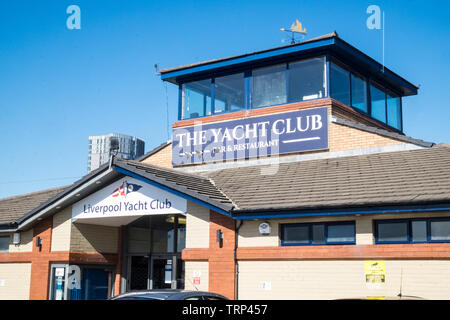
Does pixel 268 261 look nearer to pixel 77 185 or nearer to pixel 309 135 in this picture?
pixel 309 135

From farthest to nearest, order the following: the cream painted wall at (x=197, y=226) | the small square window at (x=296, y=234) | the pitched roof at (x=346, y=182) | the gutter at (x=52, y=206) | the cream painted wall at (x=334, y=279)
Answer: the gutter at (x=52, y=206) < the cream painted wall at (x=197, y=226) < the small square window at (x=296, y=234) < the pitched roof at (x=346, y=182) < the cream painted wall at (x=334, y=279)

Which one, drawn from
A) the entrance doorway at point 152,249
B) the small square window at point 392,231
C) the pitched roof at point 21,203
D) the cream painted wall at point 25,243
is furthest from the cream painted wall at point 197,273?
the pitched roof at point 21,203

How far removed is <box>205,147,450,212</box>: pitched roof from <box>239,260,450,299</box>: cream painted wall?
1663mm

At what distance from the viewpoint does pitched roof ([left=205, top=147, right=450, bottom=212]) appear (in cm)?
1533

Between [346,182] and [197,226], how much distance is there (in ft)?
15.7

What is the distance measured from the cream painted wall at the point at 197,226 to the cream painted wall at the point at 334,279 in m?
1.53

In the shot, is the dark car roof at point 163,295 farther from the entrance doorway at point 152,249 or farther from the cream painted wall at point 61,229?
the cream painted wall at point 61,229

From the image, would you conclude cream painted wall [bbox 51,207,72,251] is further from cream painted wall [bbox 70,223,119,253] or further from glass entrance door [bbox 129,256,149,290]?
glass entrance door [bbox 129,256,149,290]

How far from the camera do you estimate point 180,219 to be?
21.1 m

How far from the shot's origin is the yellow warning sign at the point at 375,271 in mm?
15259

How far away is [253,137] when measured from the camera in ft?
71.3

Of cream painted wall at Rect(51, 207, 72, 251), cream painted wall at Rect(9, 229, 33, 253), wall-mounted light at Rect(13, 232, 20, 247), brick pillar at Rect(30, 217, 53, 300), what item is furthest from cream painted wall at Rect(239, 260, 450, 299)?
wall-mounted light at Rect(13, 232, 20, 247)

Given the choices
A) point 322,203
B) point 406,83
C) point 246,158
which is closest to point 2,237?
point 246,158

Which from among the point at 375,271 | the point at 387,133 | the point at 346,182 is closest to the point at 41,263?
the point at 346,182
